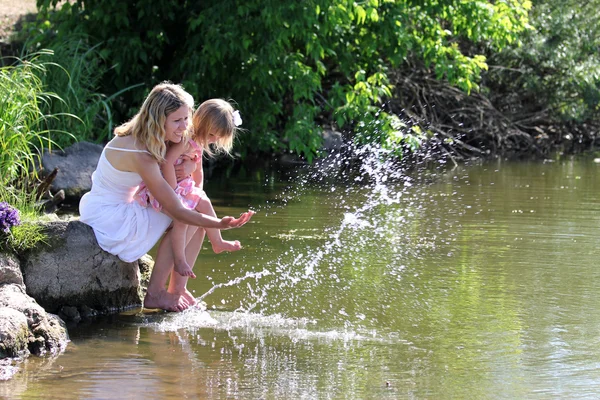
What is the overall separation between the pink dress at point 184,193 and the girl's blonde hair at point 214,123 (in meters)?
0.08

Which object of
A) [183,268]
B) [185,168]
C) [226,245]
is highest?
[185,168]

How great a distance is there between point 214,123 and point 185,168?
0.34 m

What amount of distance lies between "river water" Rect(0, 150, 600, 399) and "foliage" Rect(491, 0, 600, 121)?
755 cm

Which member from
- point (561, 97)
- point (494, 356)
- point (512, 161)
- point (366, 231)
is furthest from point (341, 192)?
point (561, 97)

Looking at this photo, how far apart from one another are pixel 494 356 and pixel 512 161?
1132cm

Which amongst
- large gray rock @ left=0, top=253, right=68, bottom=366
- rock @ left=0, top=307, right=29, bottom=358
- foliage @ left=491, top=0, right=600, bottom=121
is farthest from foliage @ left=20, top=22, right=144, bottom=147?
foliage @ left=491, top=0, right=600, bottom=121

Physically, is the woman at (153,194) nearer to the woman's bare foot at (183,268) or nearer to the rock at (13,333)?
the woman's bare foot at (183,268)

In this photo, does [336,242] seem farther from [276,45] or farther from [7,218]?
[276,45]

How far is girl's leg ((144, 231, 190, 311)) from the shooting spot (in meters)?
5.79

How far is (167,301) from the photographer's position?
5785 mm

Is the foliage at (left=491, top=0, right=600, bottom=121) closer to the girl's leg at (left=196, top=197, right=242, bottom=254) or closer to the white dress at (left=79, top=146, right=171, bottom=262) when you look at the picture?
the girl's leg at (left=196, top=197, right=242, bottom=254)

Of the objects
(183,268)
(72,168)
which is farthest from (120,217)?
(72,168)

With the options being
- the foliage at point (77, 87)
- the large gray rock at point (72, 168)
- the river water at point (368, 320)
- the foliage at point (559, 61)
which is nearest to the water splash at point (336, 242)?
the river water at point (368, 320)

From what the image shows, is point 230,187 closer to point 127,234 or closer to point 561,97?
point 127,234
